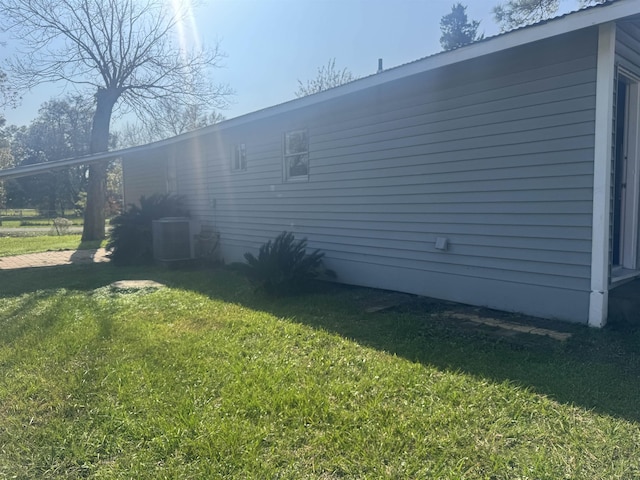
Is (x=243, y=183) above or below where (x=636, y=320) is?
above

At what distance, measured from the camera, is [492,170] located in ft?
16.3

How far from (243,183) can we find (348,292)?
3833 millimetres

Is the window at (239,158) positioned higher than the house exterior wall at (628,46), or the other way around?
the house exterior wall at (628,46)

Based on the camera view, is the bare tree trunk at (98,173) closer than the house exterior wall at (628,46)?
No

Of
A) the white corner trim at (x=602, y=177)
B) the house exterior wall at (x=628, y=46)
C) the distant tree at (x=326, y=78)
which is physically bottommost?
the white corner trim at (x=602, y=177)

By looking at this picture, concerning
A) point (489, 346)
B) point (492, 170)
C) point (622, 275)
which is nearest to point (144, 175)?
point (492, 170)

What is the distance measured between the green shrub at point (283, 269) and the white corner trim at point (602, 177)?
338cm

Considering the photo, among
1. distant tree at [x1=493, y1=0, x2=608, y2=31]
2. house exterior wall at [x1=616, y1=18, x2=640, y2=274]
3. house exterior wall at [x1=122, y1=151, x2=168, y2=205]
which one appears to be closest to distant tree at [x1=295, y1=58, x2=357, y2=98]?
distant tree at [x1=493, y1=0, x2=608, y2=31]

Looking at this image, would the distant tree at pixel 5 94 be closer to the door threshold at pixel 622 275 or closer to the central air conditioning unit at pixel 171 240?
the central air conditioning unit at pixel 171 240

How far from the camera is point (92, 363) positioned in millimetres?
3574

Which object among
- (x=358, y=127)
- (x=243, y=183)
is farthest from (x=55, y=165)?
(x=358, y=127)

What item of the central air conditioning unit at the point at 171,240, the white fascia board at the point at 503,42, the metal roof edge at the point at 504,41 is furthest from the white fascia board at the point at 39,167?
the white fascia board at the point at 503,42

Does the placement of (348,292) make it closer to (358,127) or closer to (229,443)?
(358,127)

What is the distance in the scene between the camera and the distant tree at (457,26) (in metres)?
24.8
